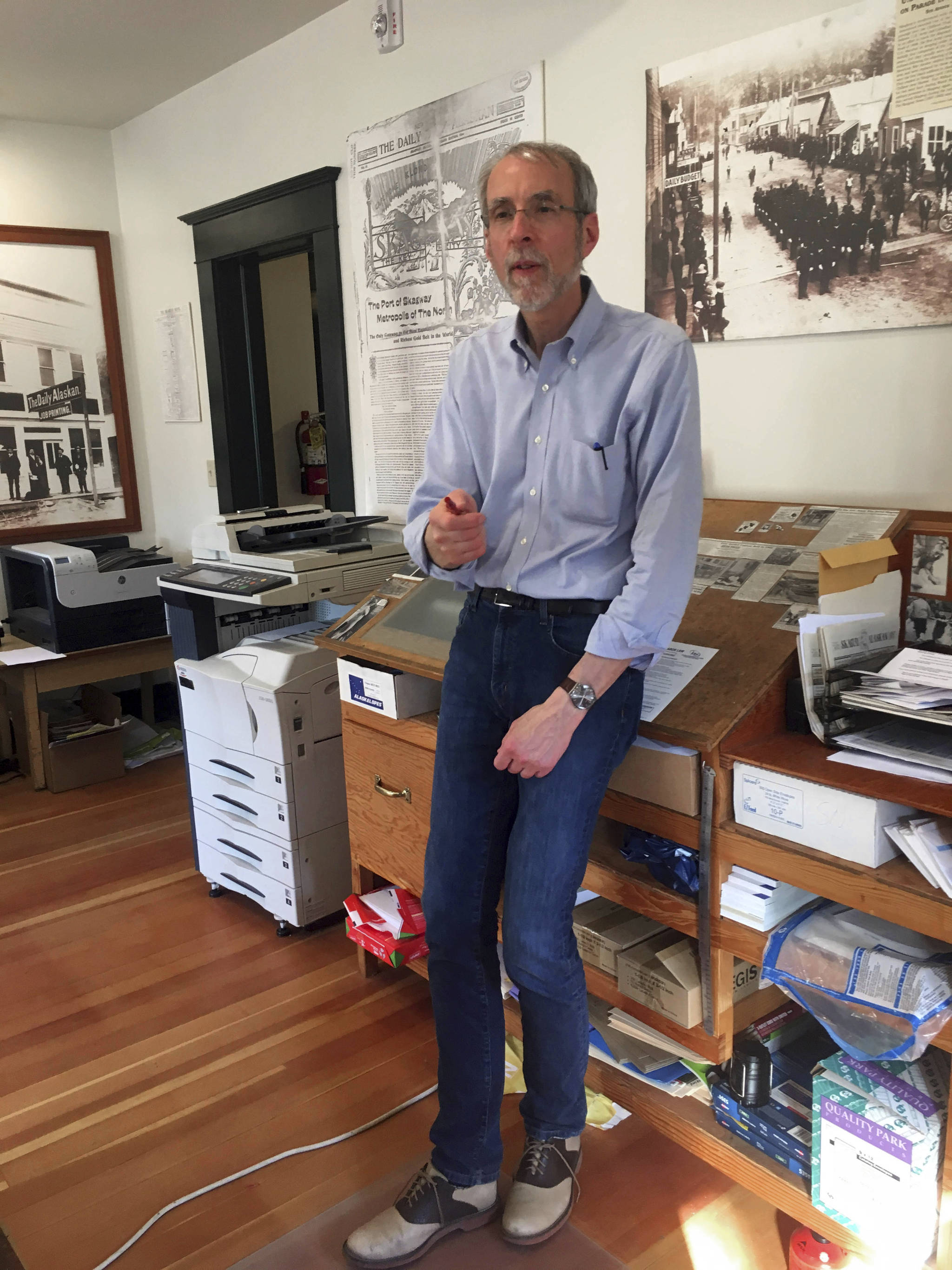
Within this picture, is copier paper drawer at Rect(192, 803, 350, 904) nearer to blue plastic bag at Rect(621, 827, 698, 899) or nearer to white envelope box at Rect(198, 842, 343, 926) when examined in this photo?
white envelope box at Rect(198, 842, 343, 926)

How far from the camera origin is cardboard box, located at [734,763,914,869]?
1.41 m

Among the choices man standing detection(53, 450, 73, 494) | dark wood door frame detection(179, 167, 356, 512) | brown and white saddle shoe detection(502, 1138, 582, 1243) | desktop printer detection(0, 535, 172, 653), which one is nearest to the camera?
brown and white saddle shoe detection(502, 1138, 582, 1243)

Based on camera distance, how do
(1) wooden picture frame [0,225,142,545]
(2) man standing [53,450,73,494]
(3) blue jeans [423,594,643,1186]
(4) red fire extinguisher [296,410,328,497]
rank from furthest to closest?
(4) red fire extinguisher [296,410,328,497]
(2) man standing [53,450,73,494]
(1) wooden picture frame [0,225,142,545]
(3) blue jeans [423,594,643,1186]

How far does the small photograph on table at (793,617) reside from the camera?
174 cm

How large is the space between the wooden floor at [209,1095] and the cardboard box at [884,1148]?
0.23 m

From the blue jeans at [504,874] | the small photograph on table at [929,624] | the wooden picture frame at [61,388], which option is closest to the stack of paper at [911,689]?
the small photograph on table at [929,624]

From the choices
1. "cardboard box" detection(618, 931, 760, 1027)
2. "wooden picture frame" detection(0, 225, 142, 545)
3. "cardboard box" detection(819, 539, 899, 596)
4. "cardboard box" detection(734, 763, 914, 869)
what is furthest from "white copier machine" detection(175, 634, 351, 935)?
"wooden picture frame" detection(0, 225, 142, 545)

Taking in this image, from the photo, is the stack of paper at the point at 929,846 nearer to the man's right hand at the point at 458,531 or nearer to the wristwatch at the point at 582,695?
the wristwatch at the point at 582,695

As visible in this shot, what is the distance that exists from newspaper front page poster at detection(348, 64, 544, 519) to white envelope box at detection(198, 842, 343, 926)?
47.2 inches

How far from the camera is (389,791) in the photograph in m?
2.28

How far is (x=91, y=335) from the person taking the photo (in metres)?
4.43

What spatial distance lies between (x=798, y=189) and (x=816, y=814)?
1.24 metres

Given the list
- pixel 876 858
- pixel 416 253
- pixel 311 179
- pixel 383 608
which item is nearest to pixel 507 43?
pixel 416 253

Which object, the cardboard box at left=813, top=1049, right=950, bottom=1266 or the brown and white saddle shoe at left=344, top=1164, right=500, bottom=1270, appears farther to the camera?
the brown and white saddle shoe at left=344, top=1164, right=500, bottom=1270
